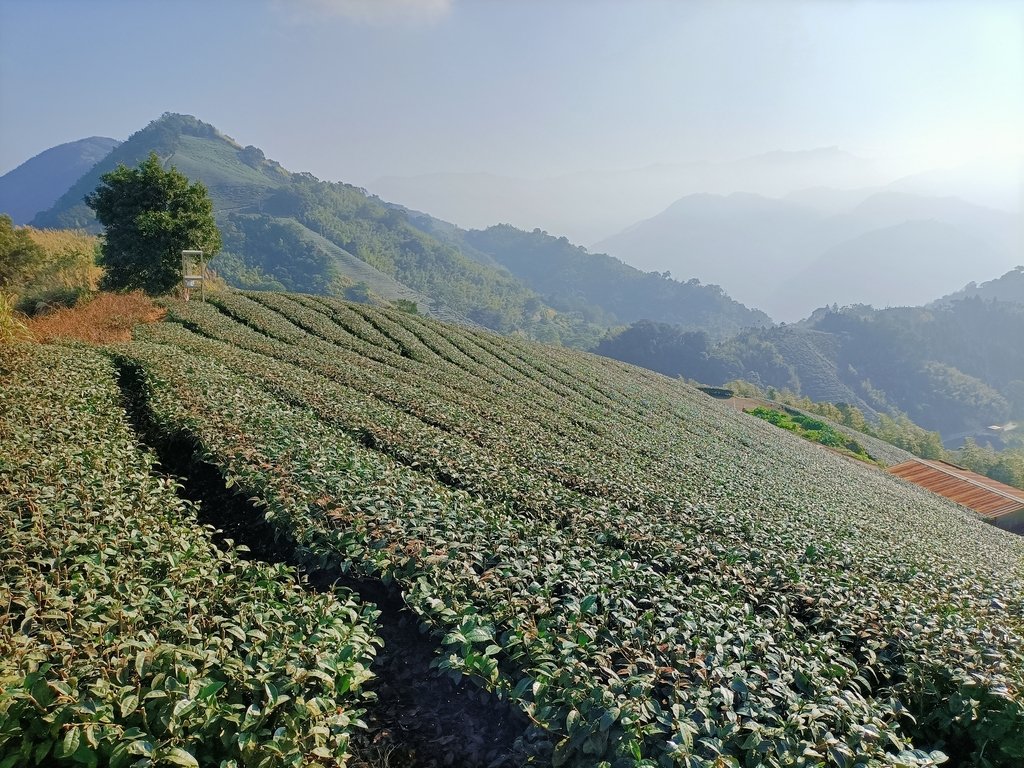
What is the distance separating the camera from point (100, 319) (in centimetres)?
1584

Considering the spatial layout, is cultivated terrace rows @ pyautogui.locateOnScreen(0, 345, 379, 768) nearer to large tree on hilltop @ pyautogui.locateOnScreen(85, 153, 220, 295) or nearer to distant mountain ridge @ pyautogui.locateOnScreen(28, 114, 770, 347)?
large tree on hilltop @ pyautogui.locateOnScreen(85, 153, 220, 295)

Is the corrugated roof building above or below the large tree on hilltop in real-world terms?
below

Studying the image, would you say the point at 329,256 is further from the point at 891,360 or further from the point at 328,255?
the point at 891,360

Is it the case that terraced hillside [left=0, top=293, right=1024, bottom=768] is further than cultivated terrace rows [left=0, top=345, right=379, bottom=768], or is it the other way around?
terraced hillside [left=0, top=293, right=1024, bottom=768]

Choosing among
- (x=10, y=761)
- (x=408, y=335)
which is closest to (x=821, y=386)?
(x=408, y=335)

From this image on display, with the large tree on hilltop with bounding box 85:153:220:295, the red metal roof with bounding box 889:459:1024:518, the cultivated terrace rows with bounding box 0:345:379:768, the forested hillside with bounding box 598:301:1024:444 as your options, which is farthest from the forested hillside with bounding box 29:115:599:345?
the cultivated terrace rows with bounding box 0:345:379:768

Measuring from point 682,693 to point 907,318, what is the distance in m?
181

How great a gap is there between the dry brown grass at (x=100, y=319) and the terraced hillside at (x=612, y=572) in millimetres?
2037

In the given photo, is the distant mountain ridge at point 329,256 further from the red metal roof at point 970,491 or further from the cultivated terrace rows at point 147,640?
the cultivated terrace rows at point 147,640

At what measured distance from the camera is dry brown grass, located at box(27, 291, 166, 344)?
12.9 m

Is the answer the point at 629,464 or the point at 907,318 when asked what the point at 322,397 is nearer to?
the point at 629,464

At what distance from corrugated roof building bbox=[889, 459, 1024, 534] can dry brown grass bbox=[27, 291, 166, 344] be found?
30.5 metres

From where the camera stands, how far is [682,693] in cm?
337

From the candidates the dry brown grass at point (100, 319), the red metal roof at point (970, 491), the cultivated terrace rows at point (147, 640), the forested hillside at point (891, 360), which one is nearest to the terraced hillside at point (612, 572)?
the cultivated terrace rows at point (147, 640)
